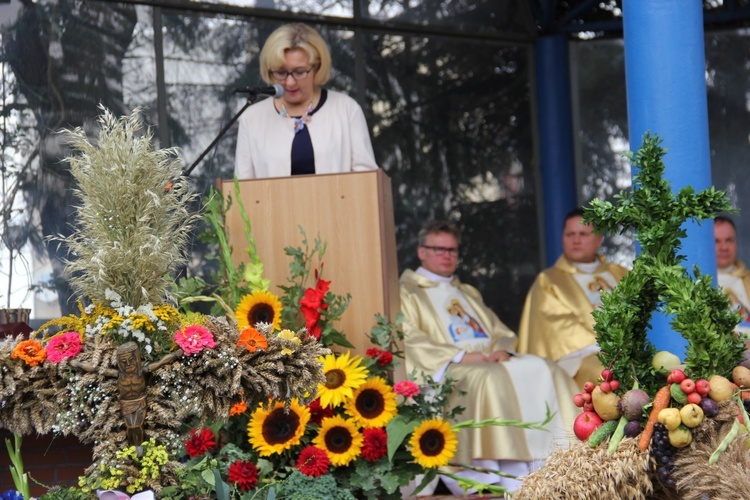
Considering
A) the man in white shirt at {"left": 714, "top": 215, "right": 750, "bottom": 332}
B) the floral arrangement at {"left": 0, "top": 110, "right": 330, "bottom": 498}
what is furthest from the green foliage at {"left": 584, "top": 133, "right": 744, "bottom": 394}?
the man in white shirt at {"left": 714, "top": 215, "right": 750, "bottom": 332}

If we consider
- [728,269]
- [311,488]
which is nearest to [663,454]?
[311,488]

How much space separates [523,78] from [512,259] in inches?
59.3

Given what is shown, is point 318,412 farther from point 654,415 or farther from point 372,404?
point 654,415

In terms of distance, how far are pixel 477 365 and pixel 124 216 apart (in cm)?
391

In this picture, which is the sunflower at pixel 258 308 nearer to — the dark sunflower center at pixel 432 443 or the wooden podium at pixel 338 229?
the wooden podium at pixel 338 229

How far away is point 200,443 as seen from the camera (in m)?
4.75

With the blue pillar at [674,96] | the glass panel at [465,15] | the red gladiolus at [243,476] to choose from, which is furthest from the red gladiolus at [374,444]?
the glass panel at [465,15]

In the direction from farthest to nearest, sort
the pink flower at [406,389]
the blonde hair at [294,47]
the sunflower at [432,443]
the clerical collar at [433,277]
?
the clerical collar at [433,277] < the blonde hair at [294,47] < the pink flower at [406,389] < the sunflower at [432,443]

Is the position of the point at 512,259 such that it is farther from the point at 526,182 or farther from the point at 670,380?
the point at 670,380

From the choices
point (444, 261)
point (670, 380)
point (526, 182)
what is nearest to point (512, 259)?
point (526, 182)

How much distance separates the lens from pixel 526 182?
385 inches

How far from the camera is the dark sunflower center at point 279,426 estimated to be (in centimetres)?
478

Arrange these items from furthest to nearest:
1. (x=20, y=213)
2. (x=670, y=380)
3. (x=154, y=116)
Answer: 1. (x=154, y=116)
2. (x=20, y=213)
3. (x=670, y=380)

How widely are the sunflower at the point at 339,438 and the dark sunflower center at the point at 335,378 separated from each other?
14cm
